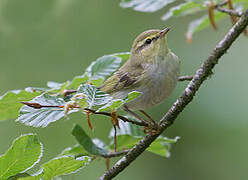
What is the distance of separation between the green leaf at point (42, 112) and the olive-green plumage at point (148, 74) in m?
0.98

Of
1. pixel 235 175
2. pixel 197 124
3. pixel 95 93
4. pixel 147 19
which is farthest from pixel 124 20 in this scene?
pixel 95 93

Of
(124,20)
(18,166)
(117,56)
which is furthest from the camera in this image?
(124,20)

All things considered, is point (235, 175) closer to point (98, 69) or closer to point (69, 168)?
point (98, 69)

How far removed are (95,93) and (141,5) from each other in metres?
0.87

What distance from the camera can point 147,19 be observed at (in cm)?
540

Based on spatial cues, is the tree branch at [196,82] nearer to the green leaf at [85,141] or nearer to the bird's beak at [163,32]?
the green leaf at [85,141]

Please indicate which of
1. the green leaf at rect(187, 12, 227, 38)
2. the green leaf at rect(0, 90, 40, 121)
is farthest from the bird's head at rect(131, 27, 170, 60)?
the green leaf at rect(0, 90, 40, 121)

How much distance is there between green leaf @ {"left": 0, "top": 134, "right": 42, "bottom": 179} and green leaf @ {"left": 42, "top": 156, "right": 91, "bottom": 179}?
0.06 m

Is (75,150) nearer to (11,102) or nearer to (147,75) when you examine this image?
(11,102)

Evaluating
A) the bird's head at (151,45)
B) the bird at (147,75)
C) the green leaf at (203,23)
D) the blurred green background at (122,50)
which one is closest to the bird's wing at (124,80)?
the bird at (147,75)

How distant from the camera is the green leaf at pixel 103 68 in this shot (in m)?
2.13

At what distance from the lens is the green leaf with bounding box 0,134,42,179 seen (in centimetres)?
137

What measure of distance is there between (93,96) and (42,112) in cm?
21

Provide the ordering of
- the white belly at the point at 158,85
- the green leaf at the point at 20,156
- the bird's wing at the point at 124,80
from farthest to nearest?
the bird's wing at the point at 124,80, the white belly at the point at 158,85, the green leaf at the point at 20,156
